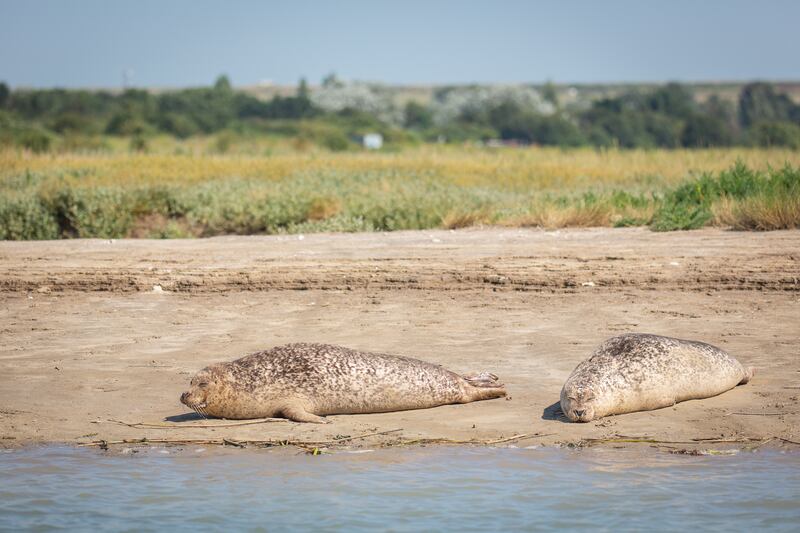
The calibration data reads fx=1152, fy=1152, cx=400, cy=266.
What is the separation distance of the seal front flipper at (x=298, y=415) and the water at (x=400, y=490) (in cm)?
53

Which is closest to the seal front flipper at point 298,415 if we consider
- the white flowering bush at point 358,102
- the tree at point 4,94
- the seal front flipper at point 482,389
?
the seal front flipper at point 482,389

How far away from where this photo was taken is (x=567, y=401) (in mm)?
7746

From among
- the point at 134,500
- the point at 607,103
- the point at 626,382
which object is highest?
the point at 607,103

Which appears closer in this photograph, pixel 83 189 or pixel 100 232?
pixel 100 232

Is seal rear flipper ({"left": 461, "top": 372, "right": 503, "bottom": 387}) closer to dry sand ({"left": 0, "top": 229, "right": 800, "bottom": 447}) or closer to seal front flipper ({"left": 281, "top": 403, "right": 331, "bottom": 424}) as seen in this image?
dry sand ({"left": 0, "top": 229, "right": 800, "bottom": 447})

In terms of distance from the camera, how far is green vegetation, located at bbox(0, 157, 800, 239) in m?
15.7

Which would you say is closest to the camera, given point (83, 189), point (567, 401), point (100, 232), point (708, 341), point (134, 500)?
point (134, 500)

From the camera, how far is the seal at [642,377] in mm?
7766

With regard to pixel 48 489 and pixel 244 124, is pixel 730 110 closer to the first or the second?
pixel 244 124

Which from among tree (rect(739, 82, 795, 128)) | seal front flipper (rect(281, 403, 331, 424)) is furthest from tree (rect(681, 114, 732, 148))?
seal front flipper (rect(281, 403, 331, 424))

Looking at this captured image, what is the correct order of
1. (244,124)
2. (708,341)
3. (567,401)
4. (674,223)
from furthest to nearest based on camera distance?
(244,124) < (674,223) < (708,341) < (567,401)

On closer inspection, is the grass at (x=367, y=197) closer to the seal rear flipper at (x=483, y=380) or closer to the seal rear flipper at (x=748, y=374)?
the seal rear flipper at (x=748, y=374)

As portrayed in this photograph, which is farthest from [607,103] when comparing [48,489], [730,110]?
[48,489]

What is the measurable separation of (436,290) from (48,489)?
6.00 meters
